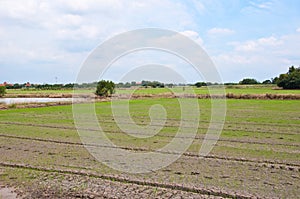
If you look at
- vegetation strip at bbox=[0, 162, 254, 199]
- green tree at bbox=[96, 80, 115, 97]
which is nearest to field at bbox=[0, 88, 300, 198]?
vegetation strip at bbox=[0, 162, 254, 199]

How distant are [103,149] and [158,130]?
4596 mm

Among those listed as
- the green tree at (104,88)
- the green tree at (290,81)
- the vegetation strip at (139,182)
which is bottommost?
A: the vegetation strip at (139,182)

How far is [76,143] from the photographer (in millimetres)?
10609

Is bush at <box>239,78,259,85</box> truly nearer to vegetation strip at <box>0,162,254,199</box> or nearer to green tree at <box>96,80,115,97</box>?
green tree at <box>96,80,115,97</box>

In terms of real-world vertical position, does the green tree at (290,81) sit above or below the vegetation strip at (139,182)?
above

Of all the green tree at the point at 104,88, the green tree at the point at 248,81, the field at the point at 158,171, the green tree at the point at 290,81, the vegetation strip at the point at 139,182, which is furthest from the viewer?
the green tree at the point at 248,81

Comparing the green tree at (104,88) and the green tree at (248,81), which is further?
the green tree at (248,81)

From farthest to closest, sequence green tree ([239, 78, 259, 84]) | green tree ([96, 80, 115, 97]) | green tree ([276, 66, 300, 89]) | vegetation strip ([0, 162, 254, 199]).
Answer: green tree ([239, 78, 259, 84]) < green tree ([276, 66, 300, 89]) < green tree ([96, 80, 115, 97]) < vegetation strip ([0, 162, 254, 199])

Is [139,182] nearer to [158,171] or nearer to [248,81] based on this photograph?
[158,171]

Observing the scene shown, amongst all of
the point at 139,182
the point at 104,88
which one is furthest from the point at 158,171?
the point at 104,88

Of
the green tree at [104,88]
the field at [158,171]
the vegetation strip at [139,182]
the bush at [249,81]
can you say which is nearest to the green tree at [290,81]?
the bush at [249,81]

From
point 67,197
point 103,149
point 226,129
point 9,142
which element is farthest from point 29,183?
point 226,129

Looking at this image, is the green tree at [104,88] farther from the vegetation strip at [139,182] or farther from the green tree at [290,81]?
the green tree at [290,81]

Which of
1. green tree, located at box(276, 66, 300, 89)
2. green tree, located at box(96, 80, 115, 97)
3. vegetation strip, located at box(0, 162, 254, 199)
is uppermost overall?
green tree, located at box(276, 66, 300, 89)
